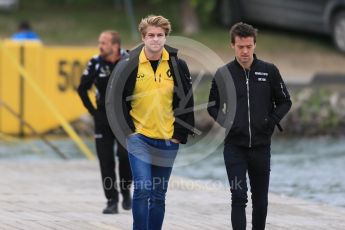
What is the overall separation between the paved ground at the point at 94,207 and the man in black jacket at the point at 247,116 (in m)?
1.61

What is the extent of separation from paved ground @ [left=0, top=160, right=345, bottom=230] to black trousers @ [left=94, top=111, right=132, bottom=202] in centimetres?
26

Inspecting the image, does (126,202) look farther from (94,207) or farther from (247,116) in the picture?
(247,116)

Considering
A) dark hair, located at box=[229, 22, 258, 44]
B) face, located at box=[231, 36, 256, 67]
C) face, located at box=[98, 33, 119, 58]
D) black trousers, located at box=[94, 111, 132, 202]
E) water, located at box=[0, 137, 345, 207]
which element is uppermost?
A: dark hair, located at box=[229, 22, 258, 44]

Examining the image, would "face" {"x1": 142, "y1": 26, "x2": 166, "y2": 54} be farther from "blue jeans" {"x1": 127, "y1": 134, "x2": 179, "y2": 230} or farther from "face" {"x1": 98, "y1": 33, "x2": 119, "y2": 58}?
"face" {"x1": 98, "y1": 33, "x2": 119, "y2": 58}

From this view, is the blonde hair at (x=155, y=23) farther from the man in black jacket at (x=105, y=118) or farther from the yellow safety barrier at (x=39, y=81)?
the yellow safety barrier at (x=39, y=81)

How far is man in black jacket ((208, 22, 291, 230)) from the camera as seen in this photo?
9000 mm

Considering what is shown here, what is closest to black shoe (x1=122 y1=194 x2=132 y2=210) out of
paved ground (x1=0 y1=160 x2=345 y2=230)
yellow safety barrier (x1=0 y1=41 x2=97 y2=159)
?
paved ground (x1=0 y1=160 x2=345 y2=230)

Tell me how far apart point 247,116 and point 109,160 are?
3324 mm

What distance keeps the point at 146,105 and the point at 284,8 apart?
719 inches

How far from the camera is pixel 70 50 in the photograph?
22828mm

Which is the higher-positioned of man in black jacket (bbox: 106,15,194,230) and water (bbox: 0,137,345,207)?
→ man in black jacket (bbox: 106,15,194,230)

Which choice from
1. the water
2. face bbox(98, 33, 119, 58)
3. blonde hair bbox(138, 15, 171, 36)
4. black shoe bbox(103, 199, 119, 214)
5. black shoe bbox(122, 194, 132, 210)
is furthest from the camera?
the water

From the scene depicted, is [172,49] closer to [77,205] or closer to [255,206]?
[255,206]

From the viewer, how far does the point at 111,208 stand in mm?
11773
